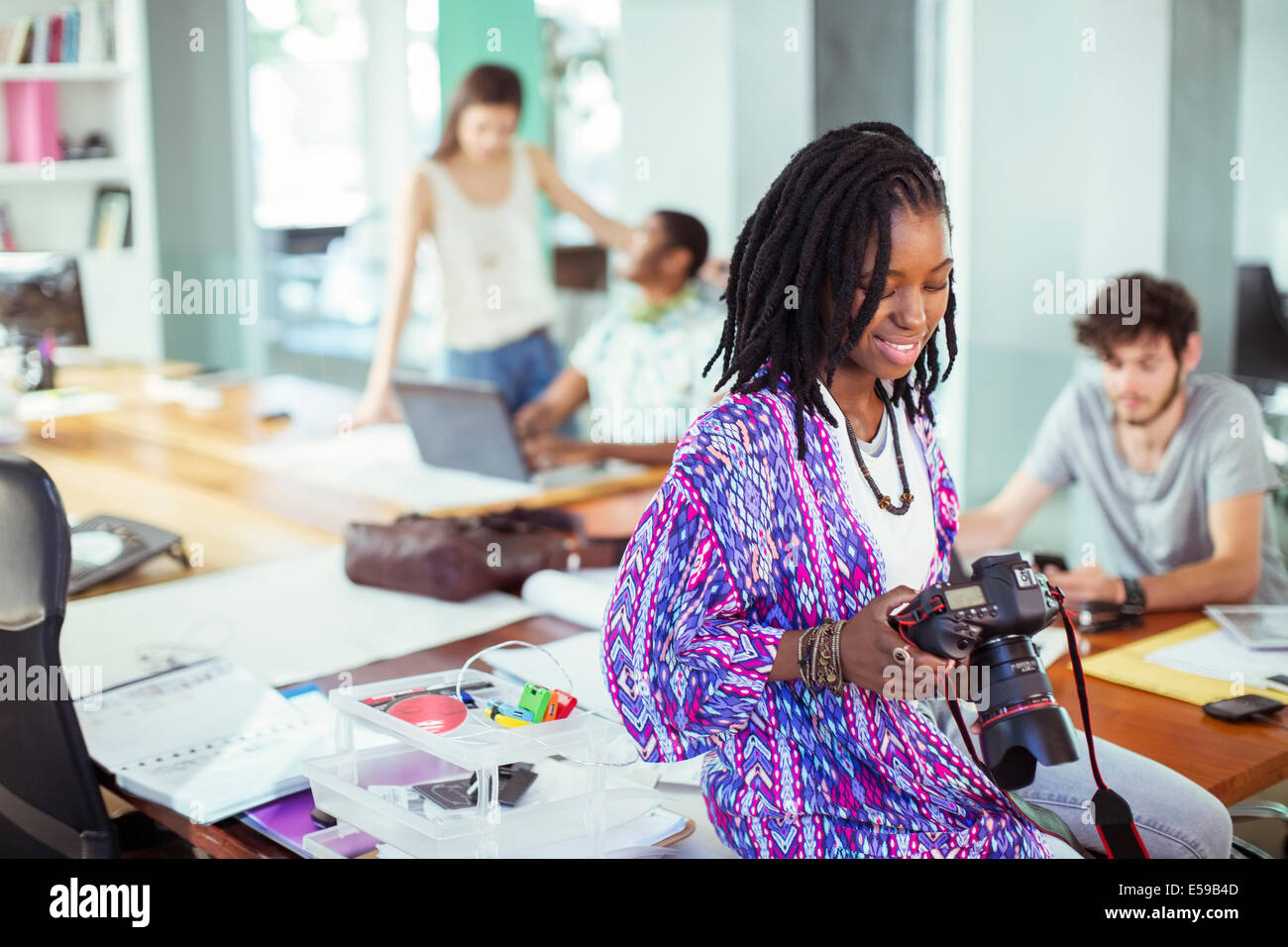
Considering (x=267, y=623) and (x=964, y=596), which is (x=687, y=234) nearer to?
(x=267, y=623)

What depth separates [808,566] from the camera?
125 centimetres

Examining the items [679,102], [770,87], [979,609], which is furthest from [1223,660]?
[679,102]

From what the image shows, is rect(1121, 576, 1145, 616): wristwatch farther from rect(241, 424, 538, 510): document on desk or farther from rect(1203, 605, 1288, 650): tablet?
rect(241, 424, 538, 510): document on desk

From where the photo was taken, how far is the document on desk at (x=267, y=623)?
78.4 inches

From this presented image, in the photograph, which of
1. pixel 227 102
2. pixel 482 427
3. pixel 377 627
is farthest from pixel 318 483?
pixel 227 102

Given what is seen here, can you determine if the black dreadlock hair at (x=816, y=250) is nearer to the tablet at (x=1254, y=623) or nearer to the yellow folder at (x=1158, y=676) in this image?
the yellow folder at (x=1158, y=676)

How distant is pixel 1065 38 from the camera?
4.30 m

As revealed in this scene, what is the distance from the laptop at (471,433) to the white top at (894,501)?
4.90ft

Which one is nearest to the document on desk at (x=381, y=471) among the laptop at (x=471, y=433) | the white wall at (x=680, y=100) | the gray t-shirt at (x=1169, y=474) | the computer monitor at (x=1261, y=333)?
the laptop at (x=471, y=433)

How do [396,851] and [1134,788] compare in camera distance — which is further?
[1134,788]

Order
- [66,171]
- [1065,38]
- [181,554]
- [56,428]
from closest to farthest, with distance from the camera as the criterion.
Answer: [181,554], [56,428], [1065,38], [66,171]

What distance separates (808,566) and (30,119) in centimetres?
398
